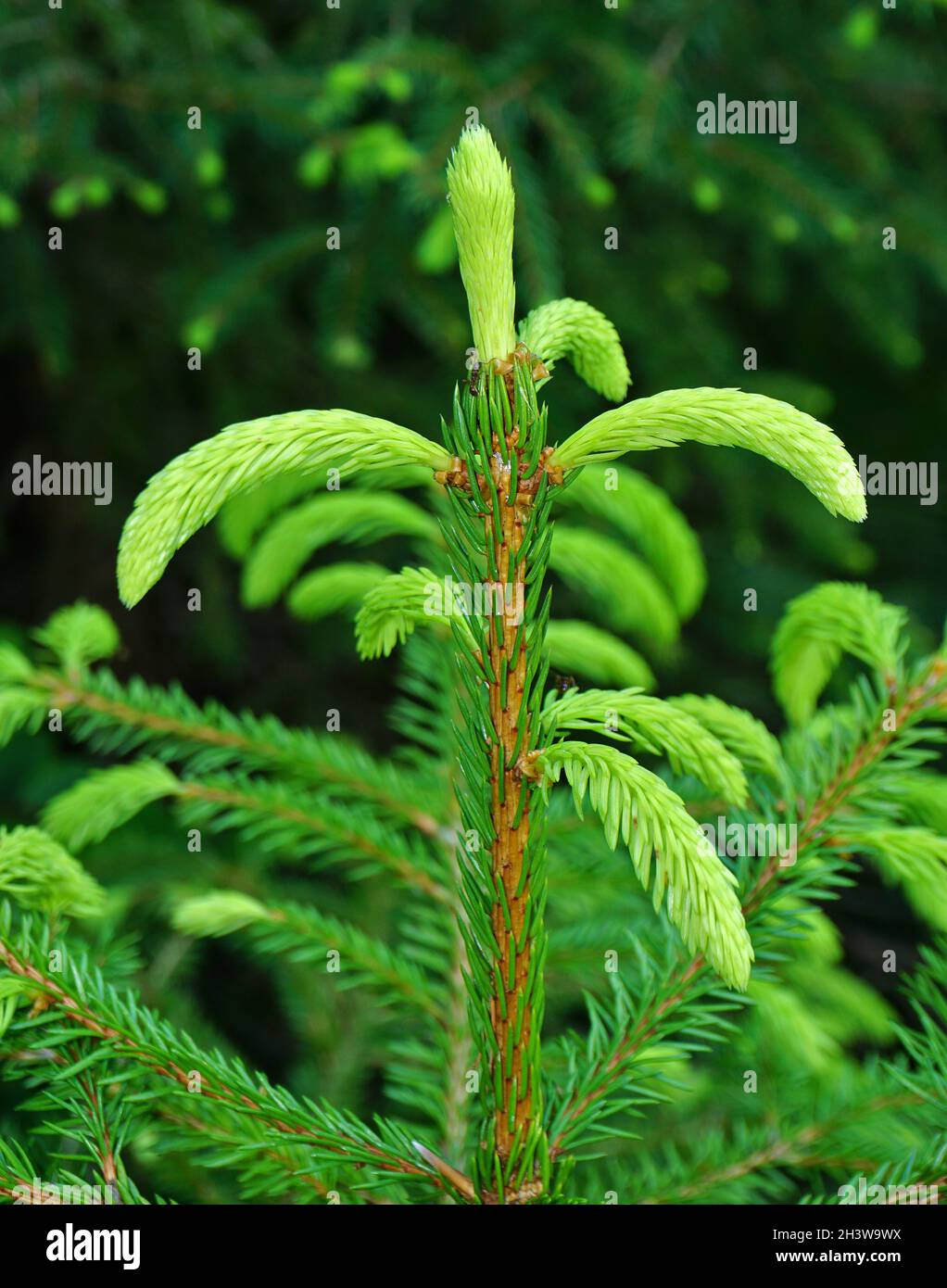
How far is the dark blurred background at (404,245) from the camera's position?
2.08 meters

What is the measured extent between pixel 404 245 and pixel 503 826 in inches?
75.9

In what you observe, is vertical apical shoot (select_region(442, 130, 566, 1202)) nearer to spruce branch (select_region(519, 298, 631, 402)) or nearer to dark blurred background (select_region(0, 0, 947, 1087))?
spruce branch (select_region(519, 298, 631, 402))

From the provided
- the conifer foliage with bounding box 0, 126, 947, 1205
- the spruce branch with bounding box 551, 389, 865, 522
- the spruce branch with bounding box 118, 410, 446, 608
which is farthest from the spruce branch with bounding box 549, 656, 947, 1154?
the spruce branch with bounding box 118, 410, 446, 608

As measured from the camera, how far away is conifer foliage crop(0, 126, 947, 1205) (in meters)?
0.70

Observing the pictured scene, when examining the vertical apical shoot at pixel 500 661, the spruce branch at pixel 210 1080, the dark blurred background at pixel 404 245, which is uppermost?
the dark blurred background at pixel 404 245

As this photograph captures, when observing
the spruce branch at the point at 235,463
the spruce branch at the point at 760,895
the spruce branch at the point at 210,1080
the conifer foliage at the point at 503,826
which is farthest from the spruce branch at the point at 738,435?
the spruce branch at the point at 210,1080

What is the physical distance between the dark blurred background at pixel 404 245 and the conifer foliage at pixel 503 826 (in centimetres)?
109

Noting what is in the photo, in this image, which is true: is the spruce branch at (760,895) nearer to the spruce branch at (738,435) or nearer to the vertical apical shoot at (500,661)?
the vertical apical shoot at (500,661)

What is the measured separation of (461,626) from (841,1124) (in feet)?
2.29

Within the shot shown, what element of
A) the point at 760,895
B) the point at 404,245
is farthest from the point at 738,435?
the point at 404,245

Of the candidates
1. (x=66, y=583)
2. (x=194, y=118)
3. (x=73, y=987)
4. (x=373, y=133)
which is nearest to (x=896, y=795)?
(x=73, y=987)

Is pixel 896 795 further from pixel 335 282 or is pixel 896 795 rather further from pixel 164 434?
pixel 164 434

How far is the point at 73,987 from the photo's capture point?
0.81 metres

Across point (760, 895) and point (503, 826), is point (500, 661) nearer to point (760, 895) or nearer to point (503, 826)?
point (503, 826)
